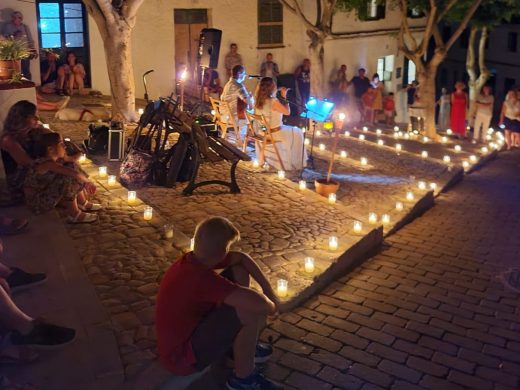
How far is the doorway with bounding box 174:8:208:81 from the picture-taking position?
679 inches

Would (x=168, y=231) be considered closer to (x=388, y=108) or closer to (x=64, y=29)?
(x=64, y=29)

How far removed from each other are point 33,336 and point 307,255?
3063 millimetres

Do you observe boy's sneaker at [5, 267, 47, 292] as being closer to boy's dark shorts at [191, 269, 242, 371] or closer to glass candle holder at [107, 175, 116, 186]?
boy's dark shorts at [191, 269, 242, 371]

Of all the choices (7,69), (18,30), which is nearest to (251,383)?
(7,69)

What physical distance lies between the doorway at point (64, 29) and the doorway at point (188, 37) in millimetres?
2669

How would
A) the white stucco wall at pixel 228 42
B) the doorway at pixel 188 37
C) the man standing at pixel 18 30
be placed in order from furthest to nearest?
the doorway at pixel 188 37
the white stucco wall at pixel 228 42
the man standing at pixel 18 30

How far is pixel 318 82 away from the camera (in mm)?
17000

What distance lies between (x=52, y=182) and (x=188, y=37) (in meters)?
12.0

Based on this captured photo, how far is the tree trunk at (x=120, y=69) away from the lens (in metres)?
11.7

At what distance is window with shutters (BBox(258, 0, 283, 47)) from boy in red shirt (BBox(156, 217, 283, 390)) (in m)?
16.1

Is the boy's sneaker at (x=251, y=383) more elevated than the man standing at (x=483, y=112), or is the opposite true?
the man standing at (x=483, y=112)

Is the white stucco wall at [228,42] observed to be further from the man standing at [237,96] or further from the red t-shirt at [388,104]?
the man standing at [237,96]

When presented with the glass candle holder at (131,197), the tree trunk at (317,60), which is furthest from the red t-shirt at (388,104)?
the glass candle holder at (131,197)

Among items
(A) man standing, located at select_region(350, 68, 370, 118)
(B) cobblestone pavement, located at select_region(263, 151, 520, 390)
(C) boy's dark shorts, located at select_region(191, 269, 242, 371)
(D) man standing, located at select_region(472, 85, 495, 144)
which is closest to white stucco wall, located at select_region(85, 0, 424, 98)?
(A) man standing, located at select_region(350, 68, 370, 118)
